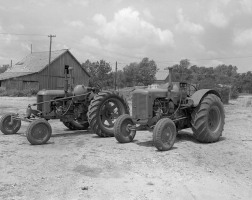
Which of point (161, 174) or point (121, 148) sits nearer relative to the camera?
point (161, 174)

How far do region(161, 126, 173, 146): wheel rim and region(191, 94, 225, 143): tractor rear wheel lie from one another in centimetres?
125

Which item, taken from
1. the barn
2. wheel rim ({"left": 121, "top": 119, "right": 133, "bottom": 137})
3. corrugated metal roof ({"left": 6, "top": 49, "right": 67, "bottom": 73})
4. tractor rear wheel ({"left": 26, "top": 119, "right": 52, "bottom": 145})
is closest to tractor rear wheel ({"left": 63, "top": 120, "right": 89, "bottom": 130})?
tractor rear wheel ({"left": 26, "top": 119, "right": 52, "bottom": 145})

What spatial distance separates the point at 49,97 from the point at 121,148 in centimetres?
397

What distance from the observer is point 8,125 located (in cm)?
1145

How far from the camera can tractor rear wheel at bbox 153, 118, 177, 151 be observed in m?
8.27

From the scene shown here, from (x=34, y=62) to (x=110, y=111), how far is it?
35887 mm

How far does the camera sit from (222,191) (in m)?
5.59

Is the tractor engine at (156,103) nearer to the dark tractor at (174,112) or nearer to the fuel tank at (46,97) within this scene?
the dark tractor at (174,112)

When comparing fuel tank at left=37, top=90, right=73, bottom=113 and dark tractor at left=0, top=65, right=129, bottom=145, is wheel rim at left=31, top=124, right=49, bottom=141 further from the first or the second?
fuel tank at left=37, top=90, right=73, bottom=113

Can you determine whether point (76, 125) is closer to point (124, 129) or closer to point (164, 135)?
point (124, 129)

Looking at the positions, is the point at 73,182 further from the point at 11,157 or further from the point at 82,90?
the point at 82,90

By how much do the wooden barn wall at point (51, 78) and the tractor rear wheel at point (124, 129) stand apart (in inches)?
1187

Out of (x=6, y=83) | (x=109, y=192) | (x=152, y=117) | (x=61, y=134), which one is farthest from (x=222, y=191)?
(x=6, y=83)

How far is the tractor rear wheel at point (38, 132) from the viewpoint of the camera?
9375 mm
